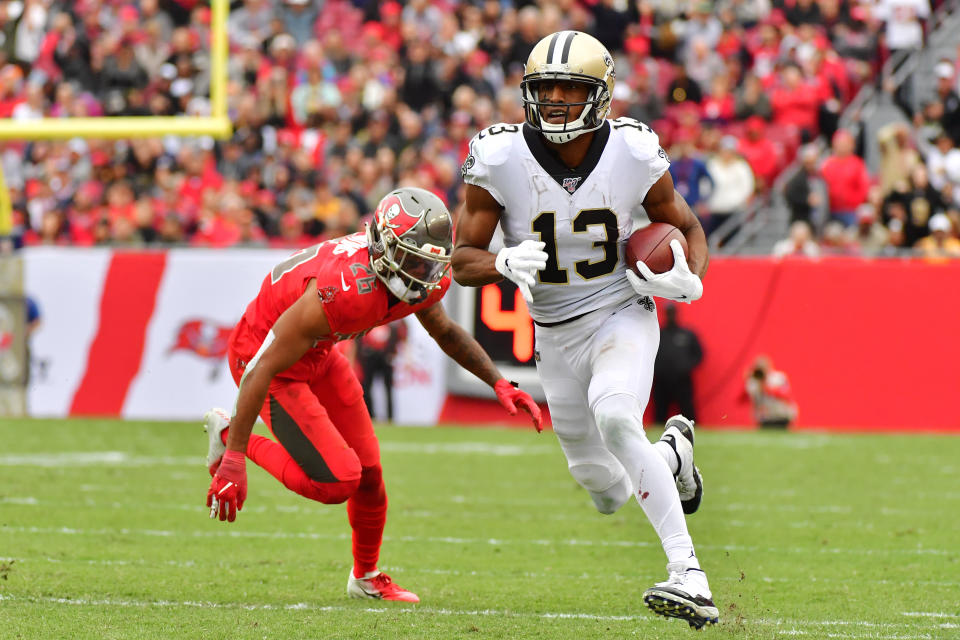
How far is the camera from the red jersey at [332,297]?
4727mm

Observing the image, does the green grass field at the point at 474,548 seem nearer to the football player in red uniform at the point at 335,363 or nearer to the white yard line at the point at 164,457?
the white yard line at the point at 164,457

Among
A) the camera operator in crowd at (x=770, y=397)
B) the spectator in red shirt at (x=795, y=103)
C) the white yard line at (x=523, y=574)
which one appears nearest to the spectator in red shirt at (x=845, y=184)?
the spectator in red shirt at (x=795, y=103)

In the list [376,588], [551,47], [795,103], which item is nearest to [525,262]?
[551,47]

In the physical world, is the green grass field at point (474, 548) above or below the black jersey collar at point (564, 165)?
below

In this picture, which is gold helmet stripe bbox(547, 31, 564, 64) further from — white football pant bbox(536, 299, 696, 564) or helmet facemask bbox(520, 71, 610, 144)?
white football pant bbox(536, 299, 696, 564)

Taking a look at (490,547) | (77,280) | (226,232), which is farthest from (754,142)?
(490,547)

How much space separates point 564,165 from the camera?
183 inches

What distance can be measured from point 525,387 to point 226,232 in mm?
3150

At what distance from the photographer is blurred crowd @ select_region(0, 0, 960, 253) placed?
39.7 feet

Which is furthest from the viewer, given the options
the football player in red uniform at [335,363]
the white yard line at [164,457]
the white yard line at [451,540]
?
the white yard line at [164,457]

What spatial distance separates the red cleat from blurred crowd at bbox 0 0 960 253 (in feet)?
23.4

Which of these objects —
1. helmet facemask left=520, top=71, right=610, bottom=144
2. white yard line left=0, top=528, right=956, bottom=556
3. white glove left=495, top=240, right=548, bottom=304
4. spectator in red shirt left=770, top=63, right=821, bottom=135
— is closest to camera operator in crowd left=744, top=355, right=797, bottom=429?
spectator in red shirt left=770, top=63, right=821, bottom=135

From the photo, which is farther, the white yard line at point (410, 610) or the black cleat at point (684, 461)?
the black cleat at point (684, 461)

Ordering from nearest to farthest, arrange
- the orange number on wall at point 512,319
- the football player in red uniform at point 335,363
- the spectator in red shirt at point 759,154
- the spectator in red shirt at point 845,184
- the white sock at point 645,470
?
the white sock at point 645,470, the football player in red uniform at point 335,363, the orange number on wall at point 512,319, the spectator in red shirt at point 845,184, the spectator in red shirt at point 759,154
